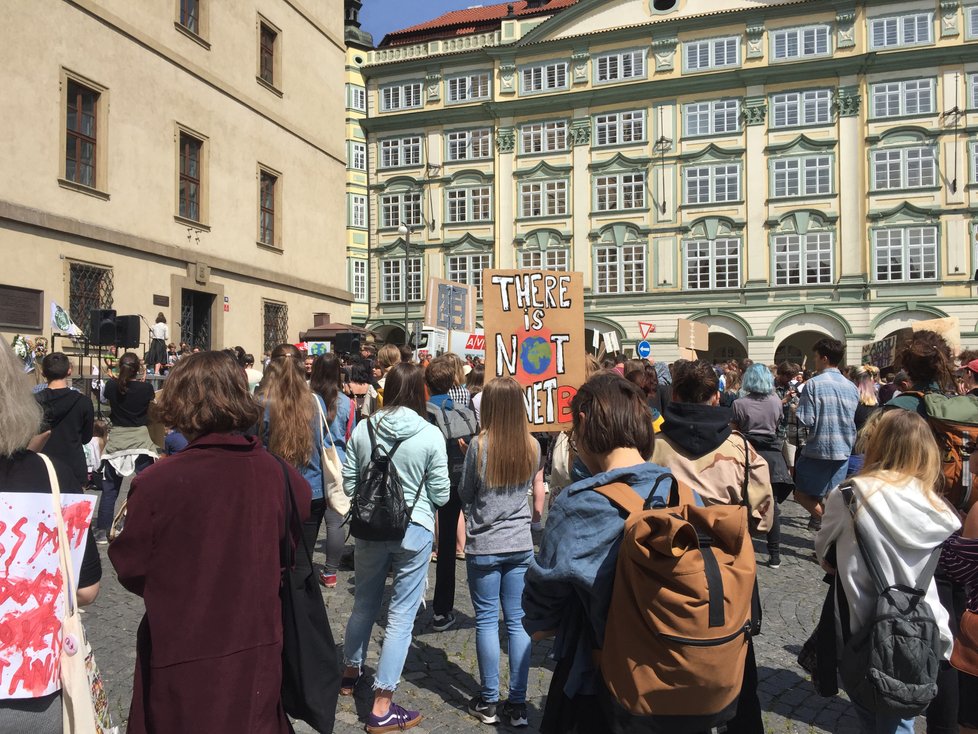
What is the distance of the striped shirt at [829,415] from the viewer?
6586 mm

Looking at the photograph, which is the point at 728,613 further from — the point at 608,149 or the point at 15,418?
the point at 608,149

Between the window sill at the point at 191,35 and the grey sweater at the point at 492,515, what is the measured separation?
1821 cm

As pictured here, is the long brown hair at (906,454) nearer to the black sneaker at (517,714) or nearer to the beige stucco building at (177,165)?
the black sneaker at (517,714)

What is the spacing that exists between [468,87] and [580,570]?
38.0m

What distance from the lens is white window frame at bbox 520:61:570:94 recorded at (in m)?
35.5

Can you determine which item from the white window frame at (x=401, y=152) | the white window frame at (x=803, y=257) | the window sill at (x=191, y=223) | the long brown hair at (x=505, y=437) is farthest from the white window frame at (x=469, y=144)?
the long brown hair at (x=505, y=437)

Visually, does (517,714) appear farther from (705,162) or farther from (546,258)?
(546,258)

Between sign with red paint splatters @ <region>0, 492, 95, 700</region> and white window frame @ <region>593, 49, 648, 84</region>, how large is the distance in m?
35.5

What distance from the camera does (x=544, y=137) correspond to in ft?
119

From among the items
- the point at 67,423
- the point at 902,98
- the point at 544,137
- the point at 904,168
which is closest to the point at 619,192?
the point at 544,137

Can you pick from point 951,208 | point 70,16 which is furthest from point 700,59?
point 70,16

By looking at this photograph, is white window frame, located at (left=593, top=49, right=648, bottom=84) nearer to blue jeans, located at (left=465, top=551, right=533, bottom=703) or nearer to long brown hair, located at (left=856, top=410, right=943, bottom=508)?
blue jeans, located at (left=465, top=551, right=533, bottom=703)

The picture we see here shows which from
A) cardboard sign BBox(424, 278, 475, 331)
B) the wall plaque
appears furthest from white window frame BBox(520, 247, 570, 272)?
the wall plaque

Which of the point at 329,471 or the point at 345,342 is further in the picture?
the point at 345,342
